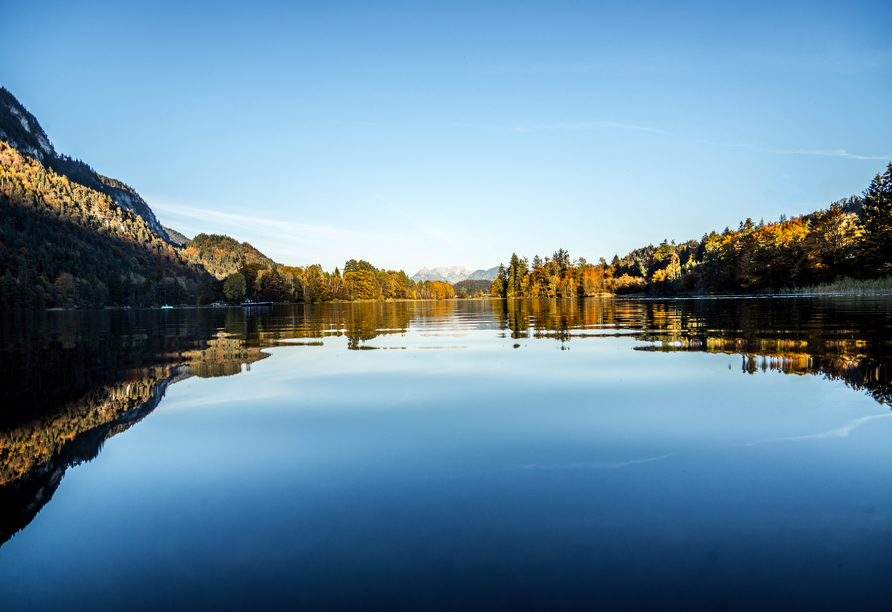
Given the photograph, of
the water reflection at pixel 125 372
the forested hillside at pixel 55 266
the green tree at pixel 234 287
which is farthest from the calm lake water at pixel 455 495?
the green tree at pixel 234 287

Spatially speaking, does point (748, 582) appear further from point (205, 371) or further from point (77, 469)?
point (205, 371)

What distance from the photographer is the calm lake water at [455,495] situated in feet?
8.46

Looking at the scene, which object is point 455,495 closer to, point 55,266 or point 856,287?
point 856,287

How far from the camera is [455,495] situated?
142 inches

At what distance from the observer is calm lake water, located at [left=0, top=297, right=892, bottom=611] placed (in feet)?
8.46

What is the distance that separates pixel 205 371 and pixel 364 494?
7828 millimetres

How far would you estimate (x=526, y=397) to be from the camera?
6938 mm

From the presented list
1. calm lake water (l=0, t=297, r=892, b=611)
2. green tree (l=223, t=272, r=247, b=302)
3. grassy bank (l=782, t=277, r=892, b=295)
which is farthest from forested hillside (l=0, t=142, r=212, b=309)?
grassy bank (l=782, t=277, r=892, b=295)

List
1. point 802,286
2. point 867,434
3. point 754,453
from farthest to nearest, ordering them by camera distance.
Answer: point 802,286, point 867,434, point 754,453

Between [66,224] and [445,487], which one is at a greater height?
[66,224]

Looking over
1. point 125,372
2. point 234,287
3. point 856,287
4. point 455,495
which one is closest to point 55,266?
point 234,287

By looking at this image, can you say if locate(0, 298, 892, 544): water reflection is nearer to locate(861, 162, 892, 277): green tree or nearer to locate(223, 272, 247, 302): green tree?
locate(861, 162, 892, 277): green tree

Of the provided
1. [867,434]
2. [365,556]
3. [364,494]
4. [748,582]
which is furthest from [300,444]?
[867,434]

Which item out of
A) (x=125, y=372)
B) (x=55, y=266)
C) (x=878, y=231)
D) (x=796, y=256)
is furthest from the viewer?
(x=55, y=266)
